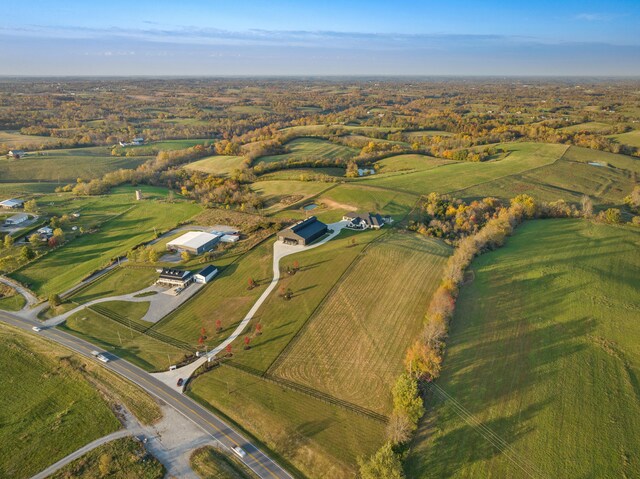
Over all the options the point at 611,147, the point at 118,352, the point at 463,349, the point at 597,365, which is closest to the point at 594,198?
the point at 611,147

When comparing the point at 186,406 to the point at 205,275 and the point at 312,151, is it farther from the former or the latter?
the point at 312,151

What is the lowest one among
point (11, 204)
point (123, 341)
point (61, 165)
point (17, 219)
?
point (123, 341)

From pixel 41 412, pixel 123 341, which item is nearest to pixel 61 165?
pixel 123 341

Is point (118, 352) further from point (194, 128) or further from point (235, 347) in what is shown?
point (194, 128)

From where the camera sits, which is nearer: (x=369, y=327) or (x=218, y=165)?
(x=369, y=327)

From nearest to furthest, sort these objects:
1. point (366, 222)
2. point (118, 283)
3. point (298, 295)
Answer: point (298, 295) → point (118, 283) → point (366, 222)

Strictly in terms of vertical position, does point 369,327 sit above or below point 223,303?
above
